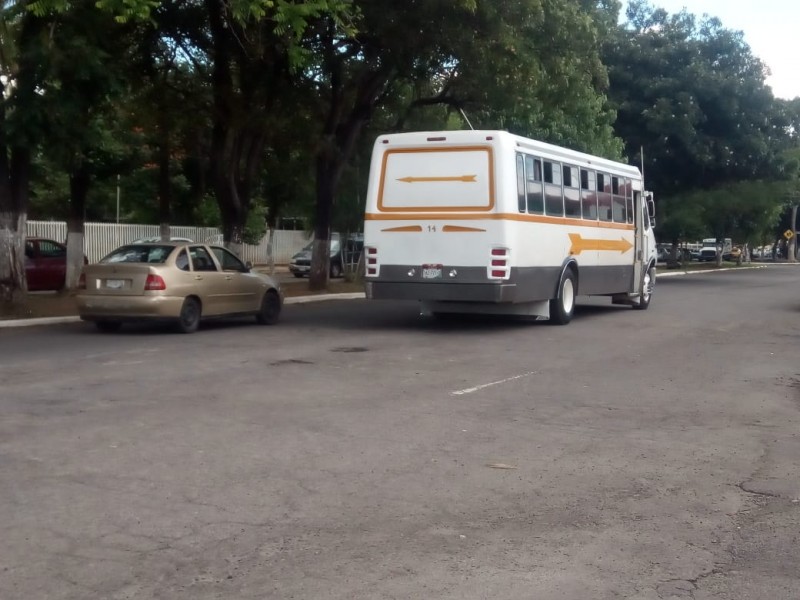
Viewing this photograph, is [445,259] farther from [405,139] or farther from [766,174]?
[766,174]

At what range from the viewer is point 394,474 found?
Result: 26.1 ft

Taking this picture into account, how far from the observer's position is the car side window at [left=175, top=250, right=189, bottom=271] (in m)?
17.8

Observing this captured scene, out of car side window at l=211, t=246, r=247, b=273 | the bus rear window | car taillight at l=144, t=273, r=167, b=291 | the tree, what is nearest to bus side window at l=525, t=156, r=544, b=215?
the bus rear window

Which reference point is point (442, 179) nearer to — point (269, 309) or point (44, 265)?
point (269, 309)

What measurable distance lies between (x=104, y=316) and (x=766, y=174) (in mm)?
36290

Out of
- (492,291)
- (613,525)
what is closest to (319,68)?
(492,291)

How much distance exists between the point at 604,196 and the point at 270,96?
318 inches

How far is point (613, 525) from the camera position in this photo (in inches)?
265

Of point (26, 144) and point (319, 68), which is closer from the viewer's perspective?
point (26, 144)

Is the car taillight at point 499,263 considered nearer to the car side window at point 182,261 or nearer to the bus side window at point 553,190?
the bus side window at point 553,190

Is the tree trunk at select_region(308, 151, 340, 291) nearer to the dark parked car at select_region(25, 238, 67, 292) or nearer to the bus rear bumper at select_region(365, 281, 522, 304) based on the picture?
the dark parked car at select_region(25, 238, 67, 292)

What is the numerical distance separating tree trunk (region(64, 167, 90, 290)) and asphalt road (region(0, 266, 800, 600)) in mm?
11223

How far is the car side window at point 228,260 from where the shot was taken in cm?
1894

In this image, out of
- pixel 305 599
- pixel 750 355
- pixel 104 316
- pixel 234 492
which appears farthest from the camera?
pixel 104 316
